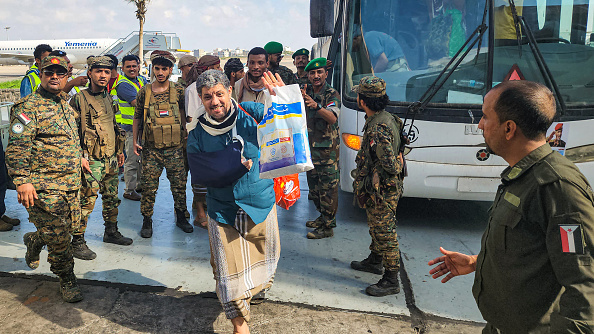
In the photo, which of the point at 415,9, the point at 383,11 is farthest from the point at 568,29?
the point at 383,11

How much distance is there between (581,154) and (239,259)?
366 centimetres

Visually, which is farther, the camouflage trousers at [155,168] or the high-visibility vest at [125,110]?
the high-visibility vest at [125,110]

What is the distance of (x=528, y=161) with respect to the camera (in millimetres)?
1679

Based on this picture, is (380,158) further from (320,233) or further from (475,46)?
(475,46)

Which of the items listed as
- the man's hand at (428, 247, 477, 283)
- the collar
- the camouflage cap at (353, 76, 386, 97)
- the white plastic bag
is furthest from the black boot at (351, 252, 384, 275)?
the collar

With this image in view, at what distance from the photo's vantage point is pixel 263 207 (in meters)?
3.23

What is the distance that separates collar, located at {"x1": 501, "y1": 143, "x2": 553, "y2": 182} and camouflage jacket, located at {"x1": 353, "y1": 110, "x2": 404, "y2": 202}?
75.9 inches

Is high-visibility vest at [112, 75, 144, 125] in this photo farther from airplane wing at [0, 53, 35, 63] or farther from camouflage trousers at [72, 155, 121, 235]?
airplane wing at [0, 53, 35, 63]

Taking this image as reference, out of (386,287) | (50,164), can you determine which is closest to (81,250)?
(50,164)

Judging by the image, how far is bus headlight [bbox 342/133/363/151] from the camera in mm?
5219

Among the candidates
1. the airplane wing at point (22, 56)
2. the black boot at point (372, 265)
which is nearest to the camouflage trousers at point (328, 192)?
the black boot at point (372, 265)

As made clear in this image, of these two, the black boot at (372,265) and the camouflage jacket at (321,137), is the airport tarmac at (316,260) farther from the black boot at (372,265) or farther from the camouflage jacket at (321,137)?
the camouflage jacket at (321,137)

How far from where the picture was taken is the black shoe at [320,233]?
5.14 metres

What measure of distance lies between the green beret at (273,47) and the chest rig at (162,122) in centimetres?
179
